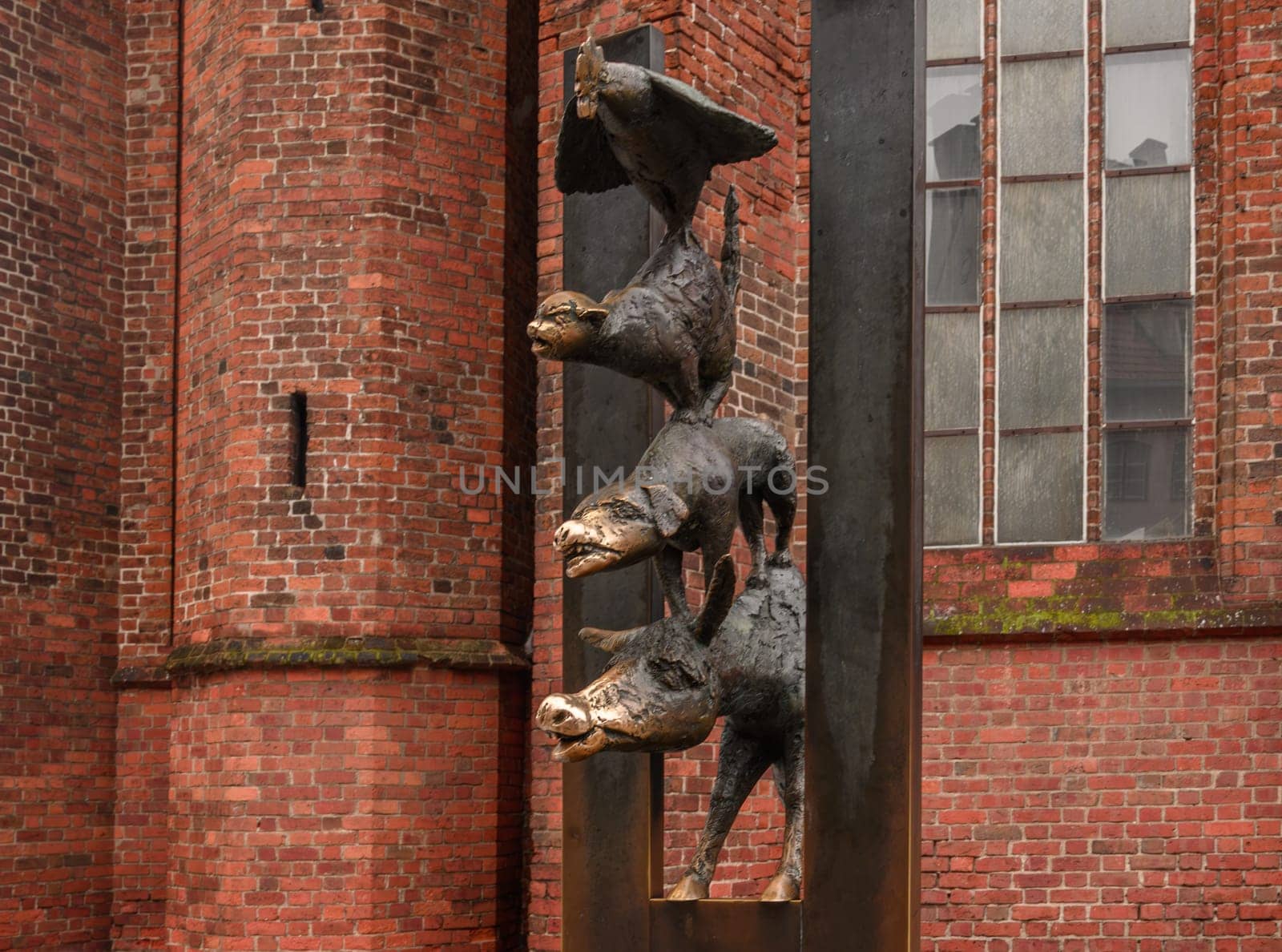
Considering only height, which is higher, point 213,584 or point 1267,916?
point 213,584

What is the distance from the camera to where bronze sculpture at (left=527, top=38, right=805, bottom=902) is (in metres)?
2.86

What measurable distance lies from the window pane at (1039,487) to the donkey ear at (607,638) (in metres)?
6.37

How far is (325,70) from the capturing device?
9305 millimetres

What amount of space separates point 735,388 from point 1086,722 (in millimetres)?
2556

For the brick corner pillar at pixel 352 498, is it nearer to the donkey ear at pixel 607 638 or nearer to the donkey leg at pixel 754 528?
the donkey leg at pixel 754 528

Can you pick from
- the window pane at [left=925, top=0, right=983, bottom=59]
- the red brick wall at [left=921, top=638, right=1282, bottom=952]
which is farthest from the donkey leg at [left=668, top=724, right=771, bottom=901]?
the window pane at [left=925, top=0, right=983, bottom=59]

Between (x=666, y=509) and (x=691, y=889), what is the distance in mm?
885

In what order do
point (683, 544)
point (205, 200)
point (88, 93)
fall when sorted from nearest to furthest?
point (683, 544)
point (205, 200)
point (88, 93)

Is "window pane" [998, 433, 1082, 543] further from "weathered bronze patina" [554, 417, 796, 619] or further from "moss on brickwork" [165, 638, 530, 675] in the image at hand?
"weathered bronze patina" [554, 417, 796, 619]

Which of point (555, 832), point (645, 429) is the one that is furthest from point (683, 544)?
point (555, 832)

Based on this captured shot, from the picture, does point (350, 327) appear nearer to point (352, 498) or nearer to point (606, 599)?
point (352, 498)

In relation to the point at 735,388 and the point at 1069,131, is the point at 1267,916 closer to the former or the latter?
the point at 735,388

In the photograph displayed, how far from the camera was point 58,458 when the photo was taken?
34.3 ft

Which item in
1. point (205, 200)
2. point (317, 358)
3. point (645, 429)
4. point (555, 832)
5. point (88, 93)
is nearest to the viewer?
point (645, 429)
